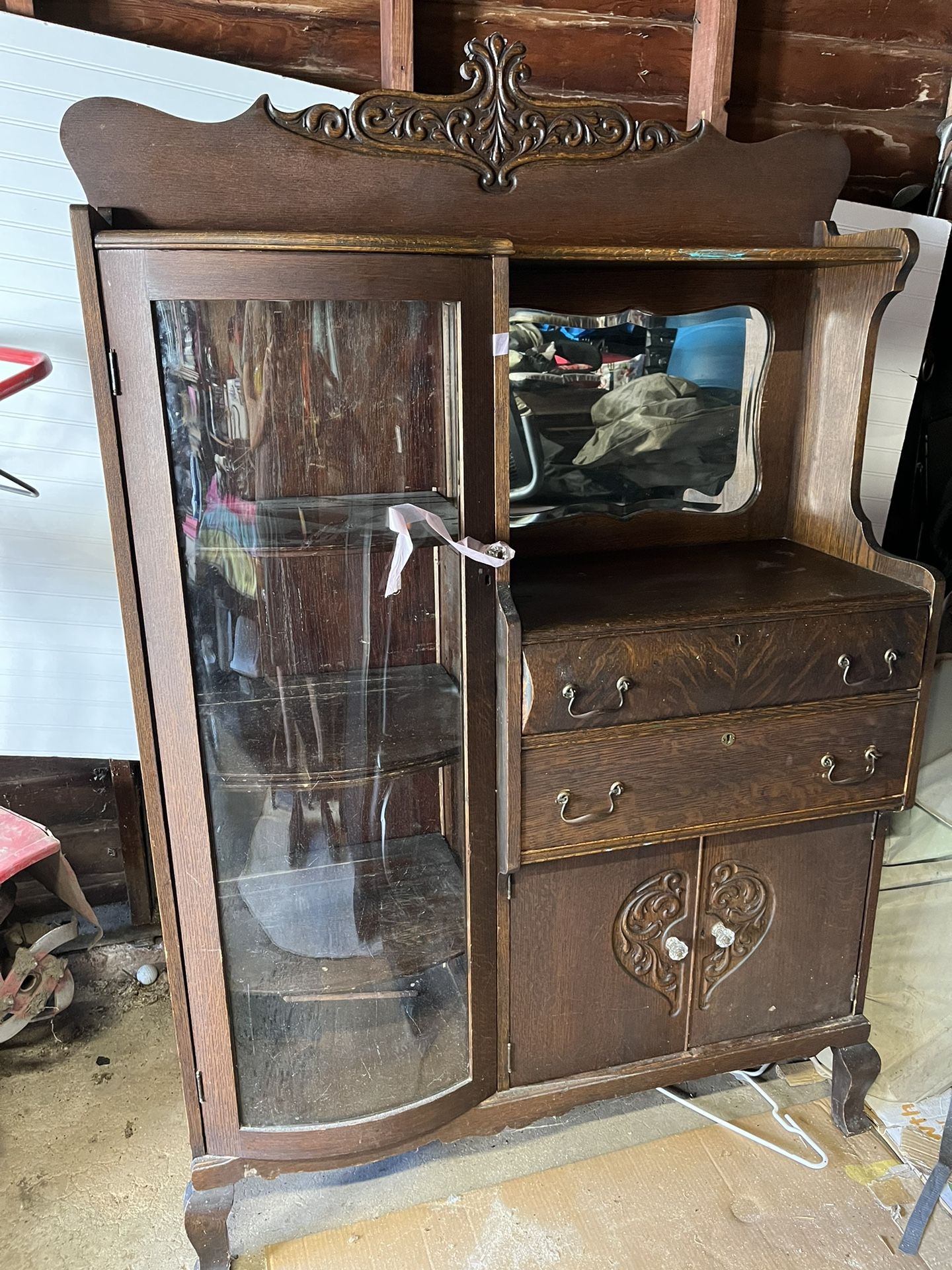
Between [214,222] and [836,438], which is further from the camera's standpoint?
[836,438]

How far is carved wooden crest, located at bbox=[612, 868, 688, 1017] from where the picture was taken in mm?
1399

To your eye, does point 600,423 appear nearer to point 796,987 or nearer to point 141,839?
point 796,987

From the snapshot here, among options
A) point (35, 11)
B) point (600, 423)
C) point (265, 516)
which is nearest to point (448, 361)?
point (265, 516)

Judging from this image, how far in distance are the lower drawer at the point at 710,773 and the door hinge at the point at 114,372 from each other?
25.4 inches

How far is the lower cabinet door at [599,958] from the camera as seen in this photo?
4.46 ft

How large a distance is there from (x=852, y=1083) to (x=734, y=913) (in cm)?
41

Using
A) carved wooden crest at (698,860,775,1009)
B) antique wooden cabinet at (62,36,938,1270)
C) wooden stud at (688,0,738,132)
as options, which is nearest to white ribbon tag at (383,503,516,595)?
antique wooden cabinet at (62,36,938,1270)

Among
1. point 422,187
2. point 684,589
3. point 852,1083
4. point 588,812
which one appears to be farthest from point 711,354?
point 852,1083

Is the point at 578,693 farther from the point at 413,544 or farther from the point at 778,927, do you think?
the point at 778,927

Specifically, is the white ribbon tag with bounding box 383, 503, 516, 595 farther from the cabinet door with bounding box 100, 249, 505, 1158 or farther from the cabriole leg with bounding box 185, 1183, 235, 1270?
the cabriole leg with bounding box 185, 1183, 235, 1270

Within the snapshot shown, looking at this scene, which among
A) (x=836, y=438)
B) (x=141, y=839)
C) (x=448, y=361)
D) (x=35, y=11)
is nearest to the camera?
(x=448, y=361)

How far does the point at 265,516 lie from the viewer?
1.17 meters

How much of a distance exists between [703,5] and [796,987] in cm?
160

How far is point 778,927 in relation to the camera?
1478 mm
